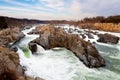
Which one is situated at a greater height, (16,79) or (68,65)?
(16,79)

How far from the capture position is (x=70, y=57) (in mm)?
Result: 19188

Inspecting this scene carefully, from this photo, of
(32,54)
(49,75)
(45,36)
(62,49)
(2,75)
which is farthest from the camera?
(45,36)

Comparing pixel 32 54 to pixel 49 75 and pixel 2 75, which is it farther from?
pixel 2 75

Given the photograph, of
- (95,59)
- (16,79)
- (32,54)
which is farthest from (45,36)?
(16,79)

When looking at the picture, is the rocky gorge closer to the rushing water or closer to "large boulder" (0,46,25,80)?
"large boulder" (0,46,25,80)

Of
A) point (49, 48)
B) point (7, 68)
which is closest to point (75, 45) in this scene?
point (49, 48)

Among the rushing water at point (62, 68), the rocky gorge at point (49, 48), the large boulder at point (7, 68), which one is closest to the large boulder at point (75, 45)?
the rocky gorge at point (49, 48)

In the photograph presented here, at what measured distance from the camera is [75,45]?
20.9 meters

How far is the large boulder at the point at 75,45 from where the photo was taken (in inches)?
723

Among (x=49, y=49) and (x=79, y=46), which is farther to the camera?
(x=49, y=49)

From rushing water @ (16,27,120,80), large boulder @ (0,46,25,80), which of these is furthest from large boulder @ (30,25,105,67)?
large boulder @ (0,46,25,80)

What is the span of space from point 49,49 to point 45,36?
7.09 ft

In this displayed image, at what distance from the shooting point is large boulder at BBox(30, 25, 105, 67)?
1838 centimetres

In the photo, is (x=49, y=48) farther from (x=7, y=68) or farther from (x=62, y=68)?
(x=7, y=68)
